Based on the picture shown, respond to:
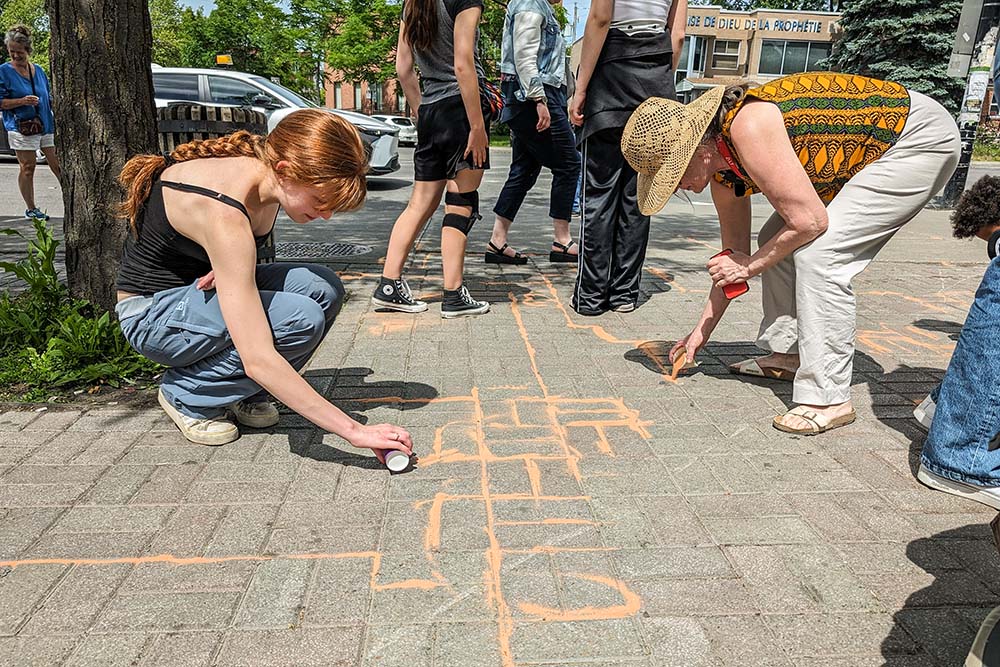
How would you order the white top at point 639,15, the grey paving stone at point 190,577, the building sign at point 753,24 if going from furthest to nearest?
1. the building sign at point 753,24
2. the white top at point 639,15
3. the grey paving stone at point 190,577

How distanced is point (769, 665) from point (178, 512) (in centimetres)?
181

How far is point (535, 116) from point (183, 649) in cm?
470

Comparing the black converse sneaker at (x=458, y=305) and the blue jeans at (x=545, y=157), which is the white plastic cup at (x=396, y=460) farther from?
the blue jeans at (x=545, y=157)

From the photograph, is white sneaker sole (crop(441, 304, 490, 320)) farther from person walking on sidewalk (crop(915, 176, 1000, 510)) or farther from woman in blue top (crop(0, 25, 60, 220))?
woman in blue top (crop(0, 25, 60, 220))

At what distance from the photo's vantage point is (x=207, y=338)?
9.02 feet

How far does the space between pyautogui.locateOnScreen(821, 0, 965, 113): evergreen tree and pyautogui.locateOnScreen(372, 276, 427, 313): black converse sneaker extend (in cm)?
2309

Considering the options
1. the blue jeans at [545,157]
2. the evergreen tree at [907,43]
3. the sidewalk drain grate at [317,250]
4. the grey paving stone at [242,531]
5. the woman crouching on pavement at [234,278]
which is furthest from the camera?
the evergreen tree at [907,43]

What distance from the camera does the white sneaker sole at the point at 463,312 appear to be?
4.67 metres

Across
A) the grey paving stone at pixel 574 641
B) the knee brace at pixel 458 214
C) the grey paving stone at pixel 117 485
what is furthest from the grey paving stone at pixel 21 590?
the knee brace at pixel 458 214

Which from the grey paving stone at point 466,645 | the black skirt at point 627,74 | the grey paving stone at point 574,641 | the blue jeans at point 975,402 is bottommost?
the grey paving stone at point 466,645

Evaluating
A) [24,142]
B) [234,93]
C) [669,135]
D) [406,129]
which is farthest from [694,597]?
[406,129]

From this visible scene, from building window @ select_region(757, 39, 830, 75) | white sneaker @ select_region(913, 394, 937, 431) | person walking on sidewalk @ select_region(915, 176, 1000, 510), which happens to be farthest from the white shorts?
building window @ select_region(757, 39, 830, 75)

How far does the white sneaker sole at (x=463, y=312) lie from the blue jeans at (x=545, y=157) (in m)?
1.61

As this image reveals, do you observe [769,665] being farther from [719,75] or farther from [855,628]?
[719,75]
